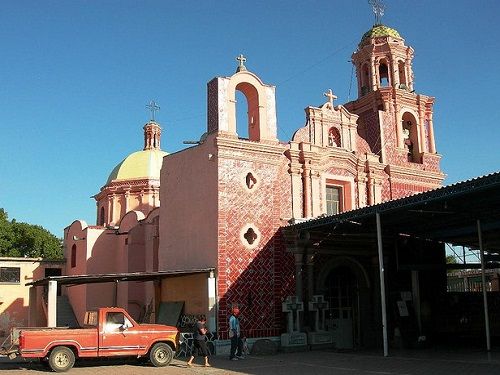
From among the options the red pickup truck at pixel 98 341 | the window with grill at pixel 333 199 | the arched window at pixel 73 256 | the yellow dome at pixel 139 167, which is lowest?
the red pickup truck at pixel 98 341

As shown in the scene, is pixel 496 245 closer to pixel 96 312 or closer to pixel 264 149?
pixel 264 149

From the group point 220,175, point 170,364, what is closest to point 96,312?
point 170,364

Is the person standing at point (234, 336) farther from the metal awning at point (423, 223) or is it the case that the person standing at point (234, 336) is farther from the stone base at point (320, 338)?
the metal awning at point (423, 223)

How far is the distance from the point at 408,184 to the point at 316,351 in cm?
909

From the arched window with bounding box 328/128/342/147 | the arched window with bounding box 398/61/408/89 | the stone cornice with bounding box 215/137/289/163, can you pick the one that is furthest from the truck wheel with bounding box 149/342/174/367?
the arched window with bounding box 398/61/408/89

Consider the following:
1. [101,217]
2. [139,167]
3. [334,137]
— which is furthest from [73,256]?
[334,137]

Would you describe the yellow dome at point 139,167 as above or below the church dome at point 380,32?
below

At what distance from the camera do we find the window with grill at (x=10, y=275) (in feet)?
98.2

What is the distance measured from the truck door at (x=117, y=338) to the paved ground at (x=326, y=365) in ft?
1.34

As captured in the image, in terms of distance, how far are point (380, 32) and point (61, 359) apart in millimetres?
19555

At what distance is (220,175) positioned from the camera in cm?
1939

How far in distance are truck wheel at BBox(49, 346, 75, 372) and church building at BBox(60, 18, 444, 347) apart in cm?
498

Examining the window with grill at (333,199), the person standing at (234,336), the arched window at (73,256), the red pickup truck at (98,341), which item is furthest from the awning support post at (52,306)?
the arched window at (73,256)

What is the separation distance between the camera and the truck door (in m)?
15.3
